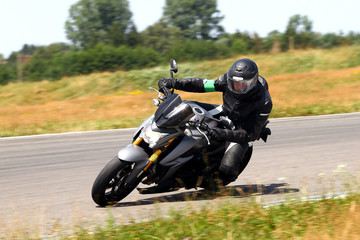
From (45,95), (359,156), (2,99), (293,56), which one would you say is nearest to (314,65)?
(293,56)

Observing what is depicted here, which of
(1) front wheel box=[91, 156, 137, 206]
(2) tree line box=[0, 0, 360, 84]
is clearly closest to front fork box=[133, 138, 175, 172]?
(1) front wheel box=[91, 156, 137, 206]

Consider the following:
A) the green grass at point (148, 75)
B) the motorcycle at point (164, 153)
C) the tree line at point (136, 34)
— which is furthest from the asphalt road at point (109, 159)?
the tree line at point (136, 34)

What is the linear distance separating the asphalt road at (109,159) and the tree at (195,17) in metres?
84.3

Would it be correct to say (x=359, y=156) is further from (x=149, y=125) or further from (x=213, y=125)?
(x=149, y=125)

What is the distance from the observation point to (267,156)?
849cm

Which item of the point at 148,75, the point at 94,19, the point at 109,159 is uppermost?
the point at 94,19

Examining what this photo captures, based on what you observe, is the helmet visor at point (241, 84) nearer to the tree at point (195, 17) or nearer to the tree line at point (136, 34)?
the tree line at point (136, 34)

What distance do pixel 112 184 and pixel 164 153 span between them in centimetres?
62

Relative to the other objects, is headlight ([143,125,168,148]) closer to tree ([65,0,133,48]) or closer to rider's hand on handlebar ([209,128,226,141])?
rider's hand on handlebar ([209,128,226,141])

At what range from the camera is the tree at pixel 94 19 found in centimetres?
9456

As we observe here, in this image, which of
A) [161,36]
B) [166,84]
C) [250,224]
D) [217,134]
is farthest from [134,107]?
[161,36]

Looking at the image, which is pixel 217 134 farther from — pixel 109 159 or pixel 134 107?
pixel 134 107

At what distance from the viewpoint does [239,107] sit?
5660 mm

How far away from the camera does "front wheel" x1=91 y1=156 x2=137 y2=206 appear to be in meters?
5.07
